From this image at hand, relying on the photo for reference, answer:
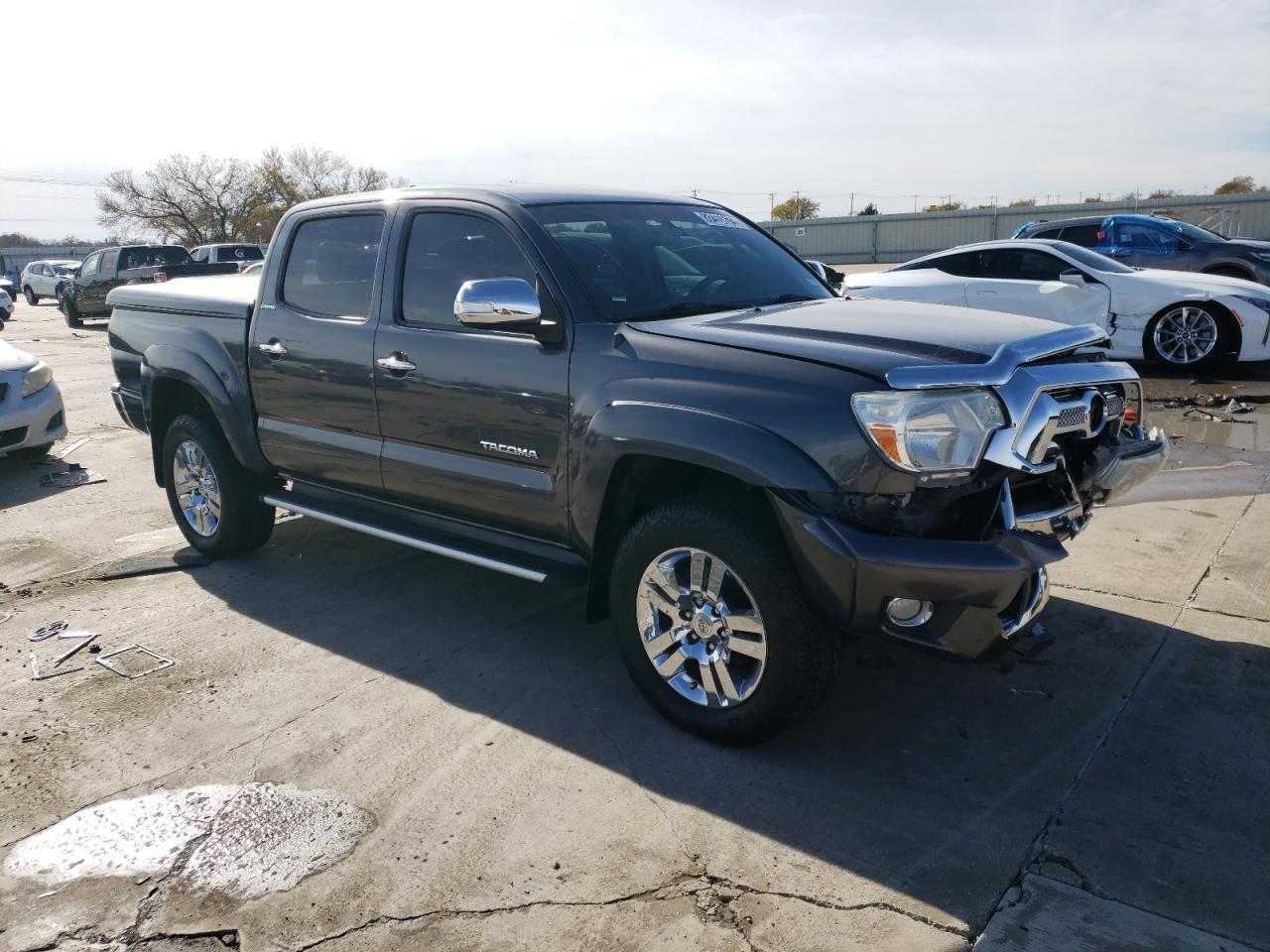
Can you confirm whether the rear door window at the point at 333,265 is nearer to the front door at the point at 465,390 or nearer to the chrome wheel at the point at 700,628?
the front door at the point at 465,390

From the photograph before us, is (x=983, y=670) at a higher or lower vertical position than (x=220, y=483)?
lower

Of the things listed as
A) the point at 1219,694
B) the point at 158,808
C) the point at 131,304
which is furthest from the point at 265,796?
the point at 131,304

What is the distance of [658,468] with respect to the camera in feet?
12.1

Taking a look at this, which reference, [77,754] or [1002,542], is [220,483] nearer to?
[77,754]

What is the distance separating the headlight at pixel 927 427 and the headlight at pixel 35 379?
24.9 feet

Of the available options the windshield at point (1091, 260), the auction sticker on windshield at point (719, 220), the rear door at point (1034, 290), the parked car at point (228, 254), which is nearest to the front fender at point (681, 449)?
the auction sticker on windshield at point (719, 220)

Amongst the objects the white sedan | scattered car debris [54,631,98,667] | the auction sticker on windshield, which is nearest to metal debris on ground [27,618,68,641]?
scattered car debris [54,631,98,667]

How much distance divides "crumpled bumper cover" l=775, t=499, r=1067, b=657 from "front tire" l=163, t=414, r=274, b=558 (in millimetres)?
3542

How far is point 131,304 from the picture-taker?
20.0 feet

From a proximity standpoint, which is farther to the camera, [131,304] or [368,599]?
[131,304]

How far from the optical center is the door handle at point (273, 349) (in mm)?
4980

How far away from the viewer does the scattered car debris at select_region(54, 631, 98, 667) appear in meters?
4.55

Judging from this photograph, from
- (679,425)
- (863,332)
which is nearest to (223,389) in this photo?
(679,425)

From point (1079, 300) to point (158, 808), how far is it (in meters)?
9.93
